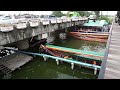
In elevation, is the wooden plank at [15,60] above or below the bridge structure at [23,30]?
below

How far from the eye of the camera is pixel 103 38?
84.5 feet

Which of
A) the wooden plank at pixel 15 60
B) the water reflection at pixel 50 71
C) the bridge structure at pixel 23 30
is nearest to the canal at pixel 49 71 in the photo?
the water reflection at pixel 50 71

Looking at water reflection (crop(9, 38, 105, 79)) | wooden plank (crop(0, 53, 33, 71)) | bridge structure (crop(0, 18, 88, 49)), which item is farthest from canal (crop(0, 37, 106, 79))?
bridge structure (crop(0, 18, 88, 49))

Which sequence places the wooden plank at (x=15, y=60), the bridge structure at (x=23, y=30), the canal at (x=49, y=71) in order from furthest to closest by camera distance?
the wooden plank at (x=15, y=60) → the canal at (x=49, y=71) → the bridge structure at (x=23, y=30)

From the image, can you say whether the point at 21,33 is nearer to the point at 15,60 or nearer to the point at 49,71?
the point at 15,60

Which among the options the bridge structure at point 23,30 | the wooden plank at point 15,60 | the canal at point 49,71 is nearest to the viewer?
the bridge structure at point 23,30

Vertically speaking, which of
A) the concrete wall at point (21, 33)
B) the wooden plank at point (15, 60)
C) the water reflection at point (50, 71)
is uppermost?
the concrete wall at point (21, 33)

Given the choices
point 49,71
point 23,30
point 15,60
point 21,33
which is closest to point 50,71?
point 49,71

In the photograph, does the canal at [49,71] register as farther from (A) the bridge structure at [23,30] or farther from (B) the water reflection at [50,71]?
(A) the bridge structure at [23,30]

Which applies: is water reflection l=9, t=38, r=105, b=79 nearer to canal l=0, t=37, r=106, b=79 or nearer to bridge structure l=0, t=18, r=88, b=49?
canal l=0, t=37, r=106, b=79

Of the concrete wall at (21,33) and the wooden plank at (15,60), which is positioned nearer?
the concrete wall at (21,33)

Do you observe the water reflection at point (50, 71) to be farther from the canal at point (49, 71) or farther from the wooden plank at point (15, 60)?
the wooden plank at point (15, 60)
